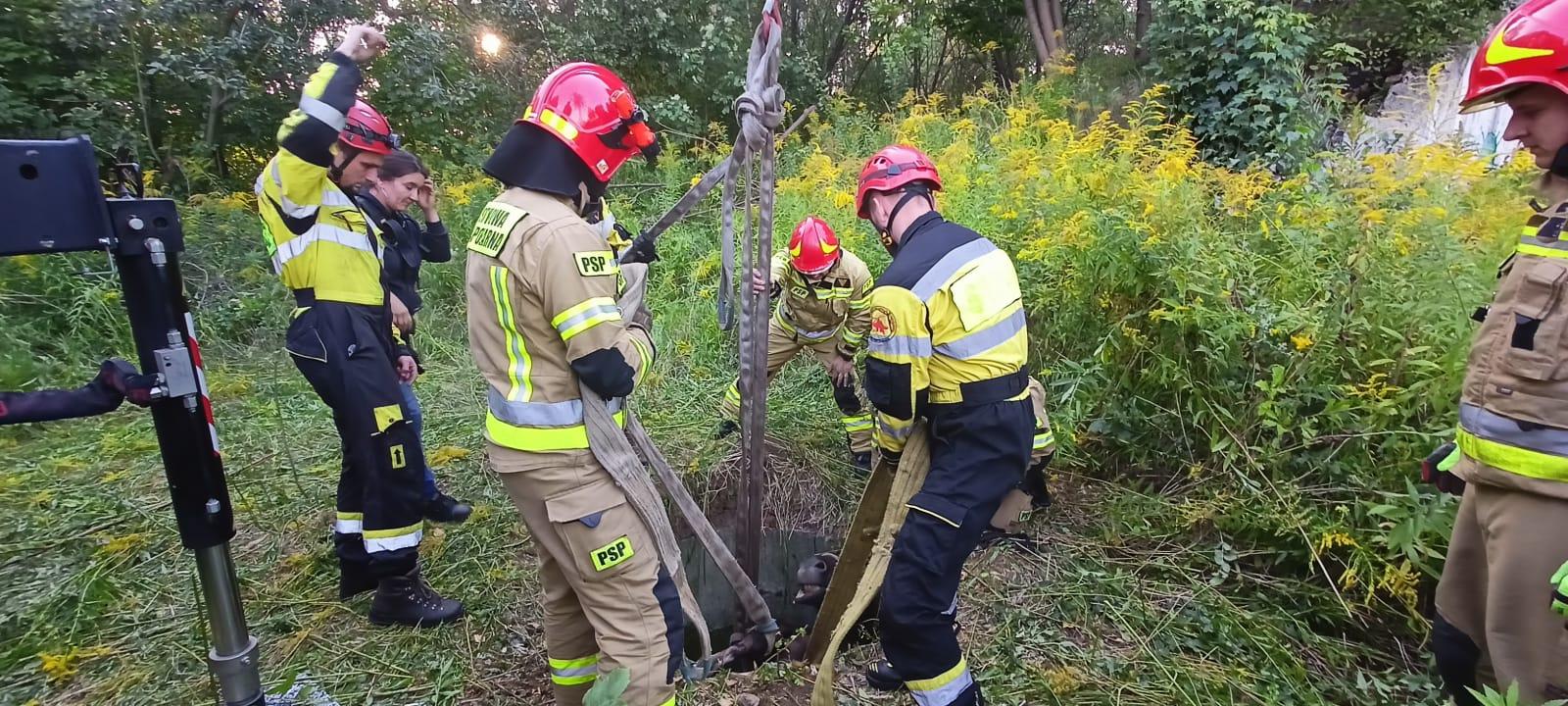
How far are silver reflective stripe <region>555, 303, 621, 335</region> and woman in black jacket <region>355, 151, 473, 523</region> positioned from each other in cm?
164

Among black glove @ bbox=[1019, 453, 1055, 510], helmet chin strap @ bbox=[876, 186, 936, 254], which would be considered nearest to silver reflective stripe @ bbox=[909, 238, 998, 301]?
helmet chin strap @ bbox=[876, 186, 936, 254]

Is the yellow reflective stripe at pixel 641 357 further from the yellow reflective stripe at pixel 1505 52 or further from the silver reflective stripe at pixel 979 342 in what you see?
the yellow reflective stripe at pixel 1505 52

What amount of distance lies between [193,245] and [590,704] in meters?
8.65

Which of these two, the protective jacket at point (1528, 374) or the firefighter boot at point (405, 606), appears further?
the firefighter boot at point (405, 606)

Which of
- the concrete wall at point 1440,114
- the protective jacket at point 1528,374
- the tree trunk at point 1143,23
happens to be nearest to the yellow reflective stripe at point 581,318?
the protective jacket at point 1528,374

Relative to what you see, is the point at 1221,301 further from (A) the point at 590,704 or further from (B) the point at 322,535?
(B) the point at 322,535

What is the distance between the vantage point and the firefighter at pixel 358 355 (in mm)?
2895

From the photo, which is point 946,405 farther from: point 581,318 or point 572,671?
point 572,671

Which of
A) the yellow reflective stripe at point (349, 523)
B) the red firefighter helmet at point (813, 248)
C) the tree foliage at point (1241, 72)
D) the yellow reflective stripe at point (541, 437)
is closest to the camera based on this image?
the yellow reflective stripe at point (541, 437)

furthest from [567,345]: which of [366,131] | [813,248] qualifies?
[813,248]

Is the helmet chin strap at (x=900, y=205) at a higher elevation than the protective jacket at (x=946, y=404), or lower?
higher

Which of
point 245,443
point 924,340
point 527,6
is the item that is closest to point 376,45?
point 924,340

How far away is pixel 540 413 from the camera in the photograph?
2.13 m

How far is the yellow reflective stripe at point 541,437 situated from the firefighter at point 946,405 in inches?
40.2
